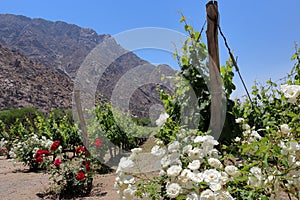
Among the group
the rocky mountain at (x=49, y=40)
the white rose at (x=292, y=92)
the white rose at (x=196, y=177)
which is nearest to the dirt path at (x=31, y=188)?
the white rose at (x=196, y=177)

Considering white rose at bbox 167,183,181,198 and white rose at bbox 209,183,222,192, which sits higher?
white rose at bbox 209,183,222,192

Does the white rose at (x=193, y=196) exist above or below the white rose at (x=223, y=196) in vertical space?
below

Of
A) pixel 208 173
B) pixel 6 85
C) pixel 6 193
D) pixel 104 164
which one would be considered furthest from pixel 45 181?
pixel 6 85

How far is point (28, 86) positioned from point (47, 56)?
3749 centimetres

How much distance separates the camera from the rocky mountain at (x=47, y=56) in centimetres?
4134

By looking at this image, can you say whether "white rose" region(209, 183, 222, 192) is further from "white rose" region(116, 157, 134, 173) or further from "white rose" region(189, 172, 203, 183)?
"white rose" region(116, 157, 134, 173)

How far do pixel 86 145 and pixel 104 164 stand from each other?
172 cm

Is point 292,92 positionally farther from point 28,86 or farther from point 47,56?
point 47,56

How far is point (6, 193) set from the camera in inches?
190

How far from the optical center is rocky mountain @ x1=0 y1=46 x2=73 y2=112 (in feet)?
140

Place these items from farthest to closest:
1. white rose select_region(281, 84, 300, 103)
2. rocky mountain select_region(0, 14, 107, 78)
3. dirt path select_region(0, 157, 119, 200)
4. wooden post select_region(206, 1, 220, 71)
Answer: rocky mountain select_region(0, 14, 107, 78) < dirt path select_region(0, 157, 119, 200) < wooden post select_region(206, 1, 220, 71) < white rose select_region(281, 84, 300, 103)

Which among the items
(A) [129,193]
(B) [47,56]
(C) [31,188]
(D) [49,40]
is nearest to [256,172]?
(A) [129,193]

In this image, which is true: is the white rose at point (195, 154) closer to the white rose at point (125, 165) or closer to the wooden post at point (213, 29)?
the white rose at point (125, 165)

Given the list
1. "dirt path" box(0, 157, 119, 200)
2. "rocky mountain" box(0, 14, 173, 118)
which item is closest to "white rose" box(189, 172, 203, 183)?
"rocky mountain" box(0, 14, 173, 118)
